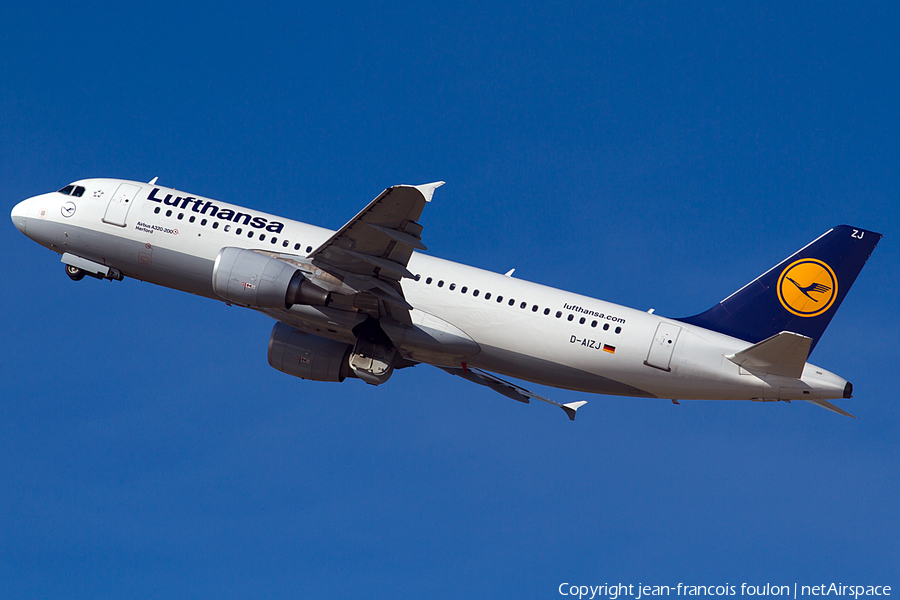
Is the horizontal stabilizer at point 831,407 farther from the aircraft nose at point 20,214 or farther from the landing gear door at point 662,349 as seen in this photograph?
the aircraft nose at point 20,214

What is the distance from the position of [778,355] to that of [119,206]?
2312 cm

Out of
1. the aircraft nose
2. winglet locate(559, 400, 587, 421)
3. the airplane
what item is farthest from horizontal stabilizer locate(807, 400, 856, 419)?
the aircraft nose

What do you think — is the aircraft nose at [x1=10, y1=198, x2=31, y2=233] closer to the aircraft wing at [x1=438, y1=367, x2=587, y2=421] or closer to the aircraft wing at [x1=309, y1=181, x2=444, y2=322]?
the aircraft wing at [x1=309, y1=181, x2=444, y2=322]

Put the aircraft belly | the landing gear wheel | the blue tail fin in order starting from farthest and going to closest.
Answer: the landing gear wheel → the blue tail fin → the aircraft belly

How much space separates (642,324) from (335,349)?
35.4 feet

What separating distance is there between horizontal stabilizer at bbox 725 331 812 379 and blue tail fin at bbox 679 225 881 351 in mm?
2021

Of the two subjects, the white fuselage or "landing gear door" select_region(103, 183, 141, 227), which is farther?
"landing gear door" select_region(103, 183, 141, 227)

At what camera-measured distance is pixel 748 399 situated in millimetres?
28688

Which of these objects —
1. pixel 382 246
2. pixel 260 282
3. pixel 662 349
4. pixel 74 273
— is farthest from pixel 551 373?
pixel 74 273

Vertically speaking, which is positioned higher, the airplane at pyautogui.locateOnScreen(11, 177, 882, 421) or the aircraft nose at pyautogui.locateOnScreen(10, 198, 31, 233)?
the aircraft nose at pyautogui.locateOnScreen(10, 198, 31, 233)

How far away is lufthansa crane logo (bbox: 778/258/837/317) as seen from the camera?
29953 millimetres

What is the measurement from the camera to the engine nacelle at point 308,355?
3247 centimetres

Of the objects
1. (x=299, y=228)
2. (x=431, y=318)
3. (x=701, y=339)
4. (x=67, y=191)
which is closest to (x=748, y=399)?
(x=701, y=339)

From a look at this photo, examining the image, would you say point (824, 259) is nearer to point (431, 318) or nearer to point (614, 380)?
point (614, 380)
